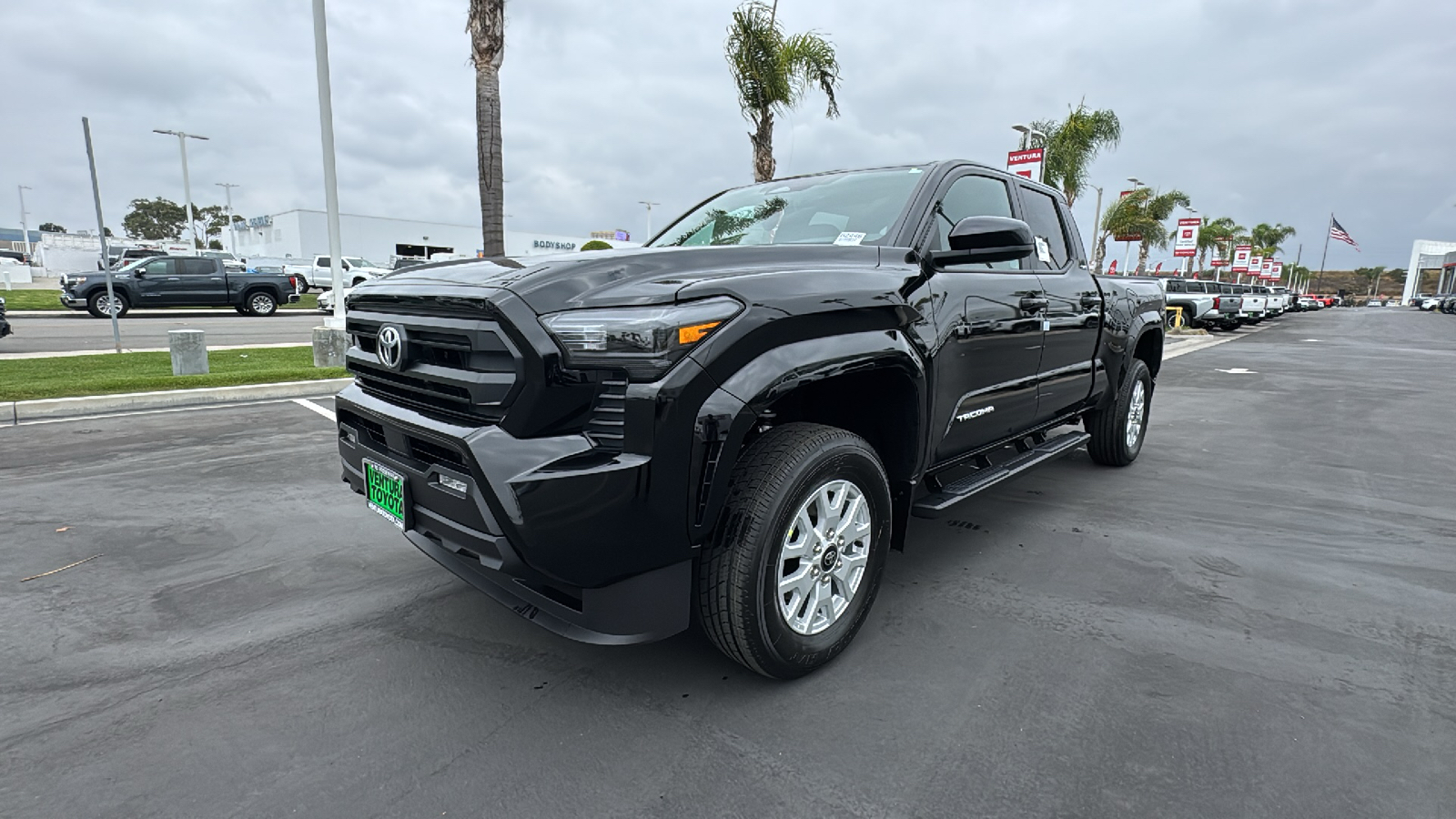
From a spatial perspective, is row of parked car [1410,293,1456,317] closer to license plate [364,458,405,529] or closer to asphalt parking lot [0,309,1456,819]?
asphalt parking lot [0,309,1456,819]

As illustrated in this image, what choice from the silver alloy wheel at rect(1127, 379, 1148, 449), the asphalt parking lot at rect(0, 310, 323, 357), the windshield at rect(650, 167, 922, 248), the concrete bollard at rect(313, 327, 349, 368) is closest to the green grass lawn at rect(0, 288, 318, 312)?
the asphalt parking lot at rect(0, 310, 323, 357)

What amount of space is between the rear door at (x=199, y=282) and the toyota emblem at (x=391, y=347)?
22186mm

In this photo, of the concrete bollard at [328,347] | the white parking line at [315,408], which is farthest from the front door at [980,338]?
the concrete bollard at [328,347]

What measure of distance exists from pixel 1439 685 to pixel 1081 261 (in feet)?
9.40

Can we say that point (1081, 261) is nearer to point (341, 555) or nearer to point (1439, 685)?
point (1439, 685)

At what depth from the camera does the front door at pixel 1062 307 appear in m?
4.05

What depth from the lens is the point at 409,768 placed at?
2150 mm

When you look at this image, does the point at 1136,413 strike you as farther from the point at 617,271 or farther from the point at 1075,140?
the point at 1075,140

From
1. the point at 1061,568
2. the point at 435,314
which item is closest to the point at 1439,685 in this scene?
the point at 1061,568

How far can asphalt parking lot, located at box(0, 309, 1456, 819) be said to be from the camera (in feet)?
6.84

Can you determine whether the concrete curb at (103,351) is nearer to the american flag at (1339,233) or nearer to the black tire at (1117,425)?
the black tire at (1117,425)

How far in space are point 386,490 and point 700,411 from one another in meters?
1.19

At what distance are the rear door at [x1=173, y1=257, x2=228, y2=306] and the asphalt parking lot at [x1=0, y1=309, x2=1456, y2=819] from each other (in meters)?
19.0

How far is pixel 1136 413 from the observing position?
5742mm
